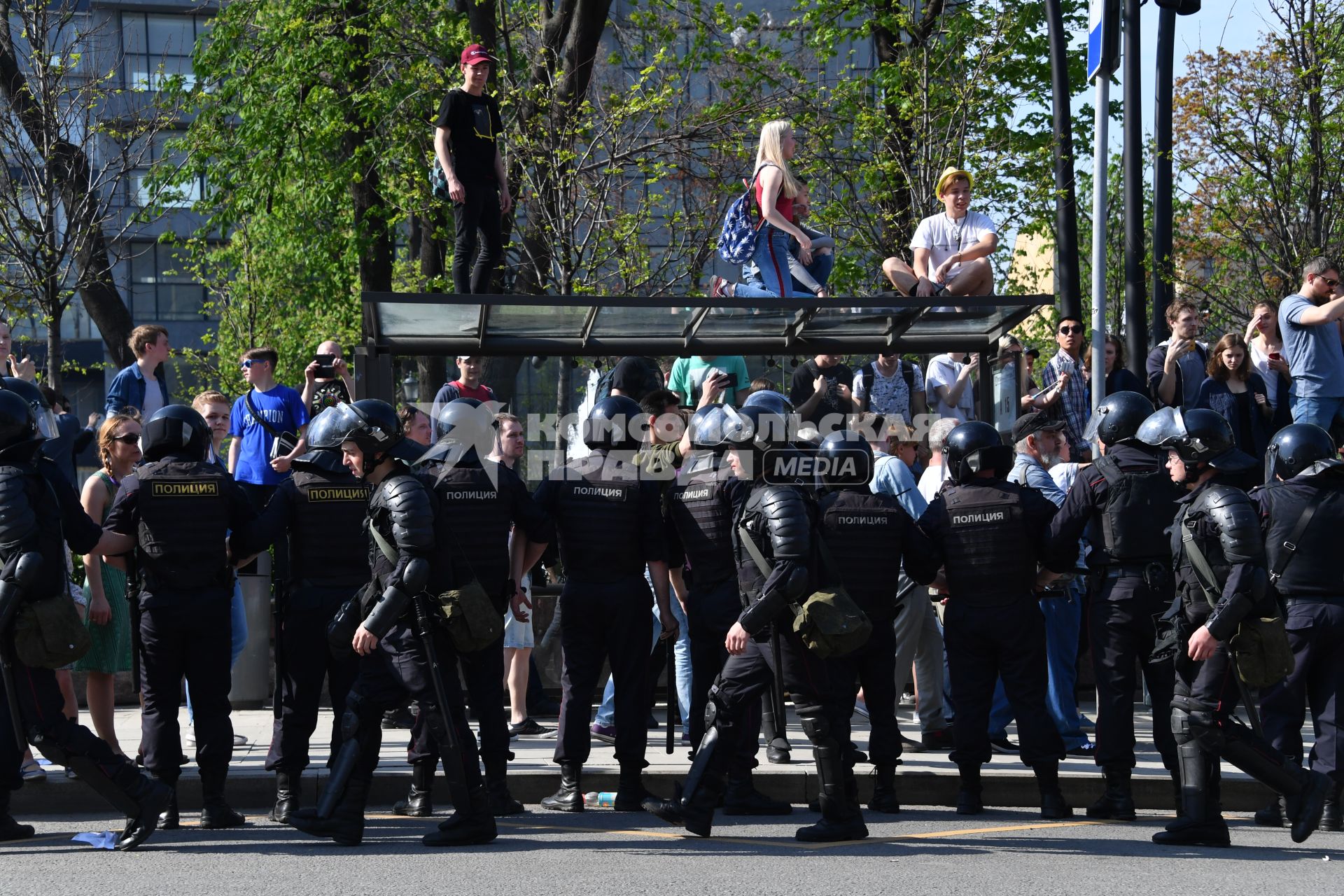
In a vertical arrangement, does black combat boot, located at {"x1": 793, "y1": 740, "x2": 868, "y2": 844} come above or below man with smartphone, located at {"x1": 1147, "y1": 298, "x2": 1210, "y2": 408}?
below

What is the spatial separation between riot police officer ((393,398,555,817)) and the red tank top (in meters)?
3.80

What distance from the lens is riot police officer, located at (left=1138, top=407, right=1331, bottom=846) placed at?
7.32m

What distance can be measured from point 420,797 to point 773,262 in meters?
5.12

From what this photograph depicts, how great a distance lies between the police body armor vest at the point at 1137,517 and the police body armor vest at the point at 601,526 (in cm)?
238

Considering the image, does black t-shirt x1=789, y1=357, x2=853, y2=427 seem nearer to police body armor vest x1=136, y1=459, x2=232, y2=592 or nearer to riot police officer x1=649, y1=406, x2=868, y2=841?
riot police officer x1=649, y1=406, x2=868, y2=841

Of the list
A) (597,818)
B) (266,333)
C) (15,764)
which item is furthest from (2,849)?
(266,333)

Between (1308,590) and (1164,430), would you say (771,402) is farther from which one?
(1308,590)

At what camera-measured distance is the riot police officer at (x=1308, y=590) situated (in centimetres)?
796

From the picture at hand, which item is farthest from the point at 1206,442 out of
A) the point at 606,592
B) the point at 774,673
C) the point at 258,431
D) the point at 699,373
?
the point at 258,431

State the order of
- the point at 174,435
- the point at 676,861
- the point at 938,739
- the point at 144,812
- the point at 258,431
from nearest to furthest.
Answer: the point at 676,861 < the point at 144,812 < the point at 174,435 < the point at 938,739 < the point at 258,431

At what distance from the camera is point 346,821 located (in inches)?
289

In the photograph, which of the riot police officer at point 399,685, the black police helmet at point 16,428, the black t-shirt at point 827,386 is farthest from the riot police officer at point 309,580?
the black t-shirt at point 827,386

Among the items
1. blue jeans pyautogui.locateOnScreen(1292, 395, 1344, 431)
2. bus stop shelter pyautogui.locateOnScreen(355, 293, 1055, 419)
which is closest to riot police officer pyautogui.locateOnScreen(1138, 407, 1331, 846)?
bus stop shelter pyautogui.locateOnScreen(355, 293, 1055, 419)

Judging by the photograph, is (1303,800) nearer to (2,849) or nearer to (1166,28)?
(2,849)
